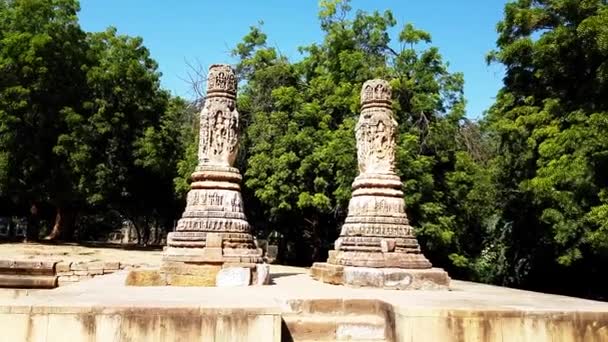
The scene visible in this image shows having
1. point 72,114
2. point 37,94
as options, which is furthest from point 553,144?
point 37,94

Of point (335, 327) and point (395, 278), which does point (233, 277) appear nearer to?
point (395, 278)

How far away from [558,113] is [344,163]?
5.76 meters

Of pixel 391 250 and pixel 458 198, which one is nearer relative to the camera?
pixel 391 250

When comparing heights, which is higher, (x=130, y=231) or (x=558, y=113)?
(x=558, y=113)

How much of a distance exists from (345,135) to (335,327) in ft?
35.4

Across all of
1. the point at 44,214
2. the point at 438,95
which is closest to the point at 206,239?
the point at 438,95

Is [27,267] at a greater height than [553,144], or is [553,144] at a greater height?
[553,144]

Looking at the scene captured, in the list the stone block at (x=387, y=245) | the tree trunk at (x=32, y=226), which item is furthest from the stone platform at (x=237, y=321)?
the tree trunk at (x=32, y=226)

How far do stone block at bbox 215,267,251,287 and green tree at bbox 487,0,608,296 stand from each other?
7.14 meters

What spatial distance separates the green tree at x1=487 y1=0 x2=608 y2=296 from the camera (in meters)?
11.5

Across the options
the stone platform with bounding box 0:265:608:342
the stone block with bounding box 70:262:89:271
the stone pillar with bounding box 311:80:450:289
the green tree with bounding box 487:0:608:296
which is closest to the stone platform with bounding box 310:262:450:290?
the stone pillar with bounding box 311:80:450:289

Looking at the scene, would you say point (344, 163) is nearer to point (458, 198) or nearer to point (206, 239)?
point (458, 198)

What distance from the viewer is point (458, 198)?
672 inches

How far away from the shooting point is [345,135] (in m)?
16.4
